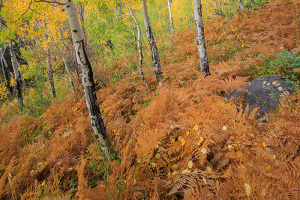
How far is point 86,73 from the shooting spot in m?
2.47

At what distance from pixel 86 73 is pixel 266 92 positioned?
3.47 m

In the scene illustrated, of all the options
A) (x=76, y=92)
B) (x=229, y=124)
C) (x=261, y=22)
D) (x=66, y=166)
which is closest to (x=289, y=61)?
(x=229, y=124)

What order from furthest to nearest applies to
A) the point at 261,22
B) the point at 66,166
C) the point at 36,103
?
the point at 36,103 → the point at 261,22 → the point at 66,166

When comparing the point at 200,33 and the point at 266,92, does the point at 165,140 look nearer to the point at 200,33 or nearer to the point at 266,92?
the point at 266,92

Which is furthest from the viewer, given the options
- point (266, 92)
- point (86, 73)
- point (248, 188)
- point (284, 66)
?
point (284, 66)

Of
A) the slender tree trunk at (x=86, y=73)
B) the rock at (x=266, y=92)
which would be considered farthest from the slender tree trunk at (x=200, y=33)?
the slender tree trunk at (x=86, y=73)

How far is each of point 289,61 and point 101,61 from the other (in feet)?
22.9

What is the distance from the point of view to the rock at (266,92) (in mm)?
2793

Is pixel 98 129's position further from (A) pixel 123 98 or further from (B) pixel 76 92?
(B) pixel 76 92

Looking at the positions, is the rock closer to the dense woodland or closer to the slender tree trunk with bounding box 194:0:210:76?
the dense woodland

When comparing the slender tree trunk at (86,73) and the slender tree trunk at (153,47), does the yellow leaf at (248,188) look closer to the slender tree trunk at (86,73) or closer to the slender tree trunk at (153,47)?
the slender tree trunk at (86,73)

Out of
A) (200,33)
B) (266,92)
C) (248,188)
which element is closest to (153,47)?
(200,33)

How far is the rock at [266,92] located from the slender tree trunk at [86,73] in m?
2.88

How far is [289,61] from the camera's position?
339 cm
